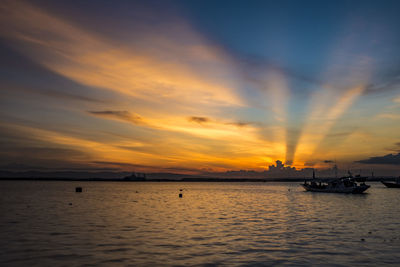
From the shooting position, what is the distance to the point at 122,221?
4353cm

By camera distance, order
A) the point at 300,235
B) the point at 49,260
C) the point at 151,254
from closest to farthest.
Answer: the point at 49,260, the point at 151,254, the point at 300,235

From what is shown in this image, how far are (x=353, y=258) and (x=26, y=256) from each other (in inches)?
932

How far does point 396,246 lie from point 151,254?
20.2 m

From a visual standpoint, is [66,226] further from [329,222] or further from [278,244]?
[329,222]

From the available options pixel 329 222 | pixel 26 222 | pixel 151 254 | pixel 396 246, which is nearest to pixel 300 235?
pixel 396 246

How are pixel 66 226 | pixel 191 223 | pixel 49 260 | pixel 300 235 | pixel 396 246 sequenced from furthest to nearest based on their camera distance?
1. pixel 191 223
2. pixel 66 226
3. pixel 300 235
4. pixel 396 246
5. pixel 49 260

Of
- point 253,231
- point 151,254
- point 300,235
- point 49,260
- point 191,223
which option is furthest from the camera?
point 191,223

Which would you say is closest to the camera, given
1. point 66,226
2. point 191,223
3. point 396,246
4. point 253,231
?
point 396,246

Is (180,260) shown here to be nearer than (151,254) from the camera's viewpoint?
Yes

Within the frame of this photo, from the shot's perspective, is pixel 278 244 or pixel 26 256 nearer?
pixel 26 256

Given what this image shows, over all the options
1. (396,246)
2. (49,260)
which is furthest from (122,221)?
(396,246)

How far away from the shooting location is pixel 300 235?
32781 mm

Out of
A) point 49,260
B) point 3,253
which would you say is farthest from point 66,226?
point 49,260

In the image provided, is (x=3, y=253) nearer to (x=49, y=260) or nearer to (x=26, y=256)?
(x=26, y=256)
